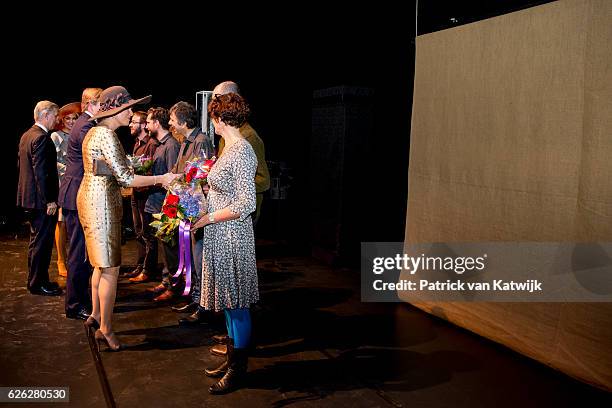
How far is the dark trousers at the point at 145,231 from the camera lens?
5.57 metres

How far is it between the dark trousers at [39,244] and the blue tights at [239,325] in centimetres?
265

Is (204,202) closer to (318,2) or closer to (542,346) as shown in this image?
(542,346)

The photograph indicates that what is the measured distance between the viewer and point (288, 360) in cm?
383

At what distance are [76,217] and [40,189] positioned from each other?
89cm

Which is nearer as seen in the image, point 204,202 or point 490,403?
point 490,403

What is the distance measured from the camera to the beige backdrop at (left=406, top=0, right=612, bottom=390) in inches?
133

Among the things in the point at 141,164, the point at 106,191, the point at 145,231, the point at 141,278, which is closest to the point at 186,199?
the point at 106,191

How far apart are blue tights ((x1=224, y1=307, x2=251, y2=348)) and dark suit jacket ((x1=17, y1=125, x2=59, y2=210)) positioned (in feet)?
8.62

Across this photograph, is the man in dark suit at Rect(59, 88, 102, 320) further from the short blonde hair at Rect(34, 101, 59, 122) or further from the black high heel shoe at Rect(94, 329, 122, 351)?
the black high heel shoe at Rect(94, 329, 122, 351)

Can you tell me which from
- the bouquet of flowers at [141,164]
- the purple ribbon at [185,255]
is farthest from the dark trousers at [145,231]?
the purple ribbon at [185,255]

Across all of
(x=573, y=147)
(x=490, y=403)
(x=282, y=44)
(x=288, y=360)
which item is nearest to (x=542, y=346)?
(x=490, y=403)

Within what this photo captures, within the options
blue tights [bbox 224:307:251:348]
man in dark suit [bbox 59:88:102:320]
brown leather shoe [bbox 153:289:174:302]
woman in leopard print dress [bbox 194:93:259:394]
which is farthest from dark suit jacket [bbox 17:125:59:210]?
blue tights [bbox 224:307:251:348]

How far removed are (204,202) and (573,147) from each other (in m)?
2.26

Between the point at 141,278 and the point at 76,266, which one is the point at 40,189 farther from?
the point at 141,278
